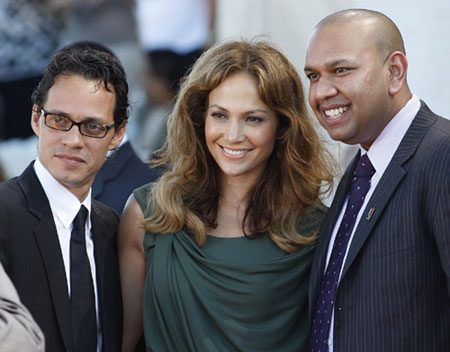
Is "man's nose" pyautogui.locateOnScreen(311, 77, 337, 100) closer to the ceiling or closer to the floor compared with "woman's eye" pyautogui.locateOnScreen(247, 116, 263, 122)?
closer to the ceiling

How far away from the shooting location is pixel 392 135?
274 cm

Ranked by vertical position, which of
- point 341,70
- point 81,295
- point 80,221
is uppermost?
point 341,70

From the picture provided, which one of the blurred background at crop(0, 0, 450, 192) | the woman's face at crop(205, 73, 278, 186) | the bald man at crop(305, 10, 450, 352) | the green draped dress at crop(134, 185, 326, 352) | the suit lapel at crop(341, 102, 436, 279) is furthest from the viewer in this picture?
the blurred background at crop(0, 0, 450, 192)

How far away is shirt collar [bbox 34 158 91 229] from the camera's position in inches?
108

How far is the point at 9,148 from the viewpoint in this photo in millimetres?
5738

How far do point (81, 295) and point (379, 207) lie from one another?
1052 mm

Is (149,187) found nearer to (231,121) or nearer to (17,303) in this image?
(231,121)

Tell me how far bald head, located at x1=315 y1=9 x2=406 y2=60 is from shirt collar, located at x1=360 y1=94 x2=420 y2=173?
7.8 inches

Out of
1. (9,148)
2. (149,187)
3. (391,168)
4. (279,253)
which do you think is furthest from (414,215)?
(9,148)

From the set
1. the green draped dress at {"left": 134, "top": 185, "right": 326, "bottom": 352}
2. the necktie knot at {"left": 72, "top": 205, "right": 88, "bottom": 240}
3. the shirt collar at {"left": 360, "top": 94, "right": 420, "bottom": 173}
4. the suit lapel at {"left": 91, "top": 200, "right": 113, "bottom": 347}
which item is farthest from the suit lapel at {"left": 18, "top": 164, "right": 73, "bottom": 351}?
the shirt collar at {"left": 360, "top": 94, "right": 420, "bottom": 173}

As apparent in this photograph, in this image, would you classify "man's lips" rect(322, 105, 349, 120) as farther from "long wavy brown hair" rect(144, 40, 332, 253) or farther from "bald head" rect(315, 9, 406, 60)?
"long wavy brown hair" rect(144, 40, 332, 253)

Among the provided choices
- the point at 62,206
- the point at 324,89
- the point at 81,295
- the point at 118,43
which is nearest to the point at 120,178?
the point at 62,206

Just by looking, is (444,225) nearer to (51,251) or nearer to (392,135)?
(392,135)

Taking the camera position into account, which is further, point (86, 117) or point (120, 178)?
point (120, 178)
